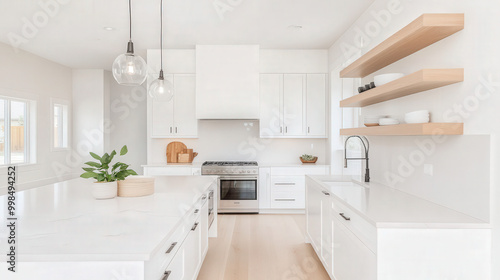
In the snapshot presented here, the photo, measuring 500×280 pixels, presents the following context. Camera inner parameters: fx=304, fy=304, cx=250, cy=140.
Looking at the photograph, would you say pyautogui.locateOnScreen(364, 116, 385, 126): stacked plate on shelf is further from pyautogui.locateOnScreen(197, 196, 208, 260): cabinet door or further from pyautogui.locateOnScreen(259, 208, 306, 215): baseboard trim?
pyautogui.locateOnScreen(259, 208, 306, 215): baseboard trim

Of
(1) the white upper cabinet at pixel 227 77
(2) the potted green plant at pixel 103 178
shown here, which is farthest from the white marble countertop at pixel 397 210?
(1) the white upper cabinet at pixel 227 77

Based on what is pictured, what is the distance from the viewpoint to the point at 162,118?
16.9 ft

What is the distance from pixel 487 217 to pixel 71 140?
6.84 metres

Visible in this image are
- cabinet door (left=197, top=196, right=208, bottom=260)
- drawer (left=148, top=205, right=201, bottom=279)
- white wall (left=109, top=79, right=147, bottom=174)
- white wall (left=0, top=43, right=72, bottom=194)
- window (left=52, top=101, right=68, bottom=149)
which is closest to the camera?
drawer (left=148, top=205, right=201, bottom=279)

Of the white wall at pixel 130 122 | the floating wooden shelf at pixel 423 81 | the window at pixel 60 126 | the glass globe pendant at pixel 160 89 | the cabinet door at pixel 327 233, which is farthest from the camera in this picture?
the white wall at pixel 130 122

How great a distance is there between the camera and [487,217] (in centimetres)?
163

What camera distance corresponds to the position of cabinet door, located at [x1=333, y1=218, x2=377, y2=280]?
1704 mm

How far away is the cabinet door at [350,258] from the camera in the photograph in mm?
1704

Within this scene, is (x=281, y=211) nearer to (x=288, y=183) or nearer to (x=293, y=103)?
(x=288, y=183)

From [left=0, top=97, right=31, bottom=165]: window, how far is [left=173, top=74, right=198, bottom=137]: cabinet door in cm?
259

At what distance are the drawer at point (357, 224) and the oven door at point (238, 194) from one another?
8.49 feet

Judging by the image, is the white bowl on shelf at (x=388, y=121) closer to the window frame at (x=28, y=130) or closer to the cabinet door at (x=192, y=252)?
the cabinet door at (x=192, y=252)

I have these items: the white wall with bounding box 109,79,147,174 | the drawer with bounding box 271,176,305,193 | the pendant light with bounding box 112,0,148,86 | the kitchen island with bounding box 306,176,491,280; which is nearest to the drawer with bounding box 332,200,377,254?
the kitchen island with bounding box 306,176,491,280

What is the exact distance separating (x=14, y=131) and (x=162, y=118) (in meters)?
2.43
